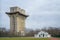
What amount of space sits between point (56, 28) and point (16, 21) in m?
9.12

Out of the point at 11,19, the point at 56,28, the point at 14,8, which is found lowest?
the point at 56,28

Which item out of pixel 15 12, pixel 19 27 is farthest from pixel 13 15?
pixel 19 27

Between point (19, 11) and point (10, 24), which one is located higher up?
point (19, 11)

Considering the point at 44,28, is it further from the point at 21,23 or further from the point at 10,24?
the point at 10,24

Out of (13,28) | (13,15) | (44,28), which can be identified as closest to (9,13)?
(13,15)

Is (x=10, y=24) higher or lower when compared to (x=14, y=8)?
lower

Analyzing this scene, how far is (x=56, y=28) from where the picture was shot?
35.9 meters

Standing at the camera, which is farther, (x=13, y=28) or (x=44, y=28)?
(x=44, y=28)

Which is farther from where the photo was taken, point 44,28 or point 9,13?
point 44,28

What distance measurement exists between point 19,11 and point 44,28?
734 cm

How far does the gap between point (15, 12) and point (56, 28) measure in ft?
32.4

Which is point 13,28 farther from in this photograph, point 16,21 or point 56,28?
point 56,28

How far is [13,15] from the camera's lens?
3662 centimetres

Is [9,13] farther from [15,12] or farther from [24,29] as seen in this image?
[24,29]
